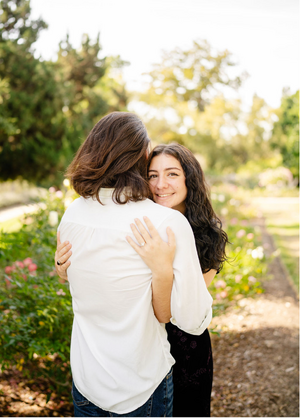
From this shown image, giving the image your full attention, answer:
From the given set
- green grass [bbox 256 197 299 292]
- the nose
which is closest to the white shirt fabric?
the nose

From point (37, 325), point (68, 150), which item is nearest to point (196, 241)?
point (37, 325)

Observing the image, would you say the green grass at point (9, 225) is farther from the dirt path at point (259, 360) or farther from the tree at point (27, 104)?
the tree at point (27, 104)

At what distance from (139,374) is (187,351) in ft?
1.82

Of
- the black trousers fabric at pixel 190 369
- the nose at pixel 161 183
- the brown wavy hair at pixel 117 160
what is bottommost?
the black trousers fabric at pixel 190 369

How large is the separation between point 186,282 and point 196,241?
2.20 feet

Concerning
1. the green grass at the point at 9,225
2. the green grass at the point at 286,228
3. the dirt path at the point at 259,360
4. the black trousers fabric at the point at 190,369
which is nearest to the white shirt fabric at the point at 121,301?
the black trousers fabric at the point at 190,369

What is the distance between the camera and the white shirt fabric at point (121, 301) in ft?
4.00

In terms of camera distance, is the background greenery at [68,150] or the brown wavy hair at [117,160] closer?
the brown wavy hair at [117,160]

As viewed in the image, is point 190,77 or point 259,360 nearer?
point 259,360

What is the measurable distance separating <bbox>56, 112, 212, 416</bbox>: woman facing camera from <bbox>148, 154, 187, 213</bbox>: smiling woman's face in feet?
1.72

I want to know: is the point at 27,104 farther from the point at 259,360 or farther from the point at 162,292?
the point at 162,292

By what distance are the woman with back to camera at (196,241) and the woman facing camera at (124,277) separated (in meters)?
0.43

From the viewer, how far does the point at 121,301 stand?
1.24 meters

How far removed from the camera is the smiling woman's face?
188 centimetres
